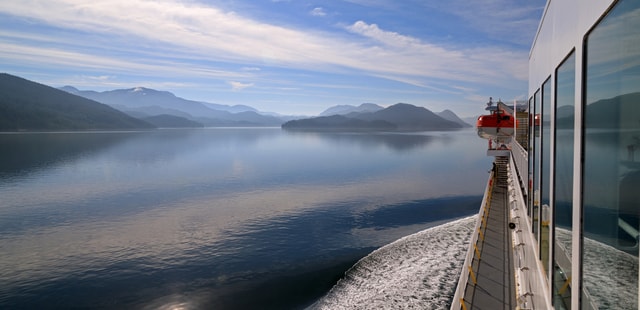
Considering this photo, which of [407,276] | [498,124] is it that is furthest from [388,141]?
[407,276]

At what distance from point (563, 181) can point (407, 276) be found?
14.0 metres

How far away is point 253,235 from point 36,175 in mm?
42441

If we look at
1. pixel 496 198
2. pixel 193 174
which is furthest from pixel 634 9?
pixel 193 174

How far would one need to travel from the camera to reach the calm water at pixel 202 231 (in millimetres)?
17516

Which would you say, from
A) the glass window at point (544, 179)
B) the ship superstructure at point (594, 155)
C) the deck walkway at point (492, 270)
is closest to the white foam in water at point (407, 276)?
the deck walkway at point (492, 270)

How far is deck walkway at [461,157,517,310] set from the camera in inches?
373

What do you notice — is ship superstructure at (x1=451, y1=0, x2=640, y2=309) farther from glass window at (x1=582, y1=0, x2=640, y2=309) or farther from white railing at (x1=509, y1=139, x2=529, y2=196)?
white railing at (x1=509, y1=139, x2=529, y2=196)

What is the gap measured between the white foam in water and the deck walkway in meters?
2.21

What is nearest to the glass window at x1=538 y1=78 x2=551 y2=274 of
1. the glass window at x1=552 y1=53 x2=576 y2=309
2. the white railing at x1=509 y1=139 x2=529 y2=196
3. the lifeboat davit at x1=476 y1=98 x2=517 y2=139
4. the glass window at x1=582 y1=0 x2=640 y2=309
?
the glass window at x1=552 y1=53 x2=576 y2=309

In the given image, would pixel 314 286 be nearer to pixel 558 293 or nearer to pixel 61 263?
pixel 61 263

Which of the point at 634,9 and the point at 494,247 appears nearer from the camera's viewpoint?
the point at 634,9

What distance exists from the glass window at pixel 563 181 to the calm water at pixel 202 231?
14.2m

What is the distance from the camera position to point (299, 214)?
2973 centimetres

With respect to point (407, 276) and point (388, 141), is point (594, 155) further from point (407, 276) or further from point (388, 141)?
point (388, 141)
